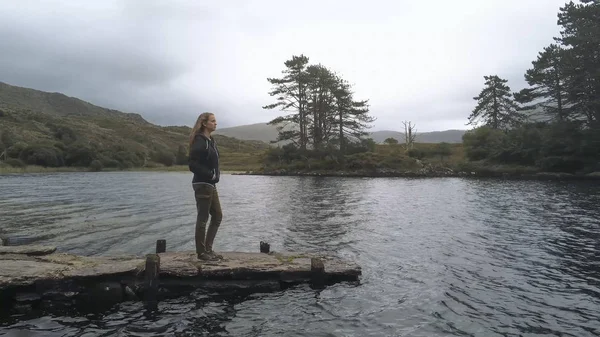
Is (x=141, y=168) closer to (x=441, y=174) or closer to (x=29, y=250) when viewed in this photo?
(x=441, y=174)

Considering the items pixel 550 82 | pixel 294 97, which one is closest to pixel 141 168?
pixel 294 97

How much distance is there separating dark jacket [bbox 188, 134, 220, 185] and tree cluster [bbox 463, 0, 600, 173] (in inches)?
2199

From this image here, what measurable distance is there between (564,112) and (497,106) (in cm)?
2180

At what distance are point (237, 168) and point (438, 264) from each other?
82.8 meters

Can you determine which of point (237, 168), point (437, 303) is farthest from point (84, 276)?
point (237, 168)

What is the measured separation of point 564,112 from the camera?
61.5 metres

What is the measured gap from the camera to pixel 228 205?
27656mm

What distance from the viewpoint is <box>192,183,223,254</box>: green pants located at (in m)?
9.76

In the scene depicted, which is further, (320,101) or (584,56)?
(320,101)

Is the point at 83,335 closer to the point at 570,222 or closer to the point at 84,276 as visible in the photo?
the point at 84,276

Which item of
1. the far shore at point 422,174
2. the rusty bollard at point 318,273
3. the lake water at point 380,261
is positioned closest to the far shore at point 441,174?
the far shore at point 422,174

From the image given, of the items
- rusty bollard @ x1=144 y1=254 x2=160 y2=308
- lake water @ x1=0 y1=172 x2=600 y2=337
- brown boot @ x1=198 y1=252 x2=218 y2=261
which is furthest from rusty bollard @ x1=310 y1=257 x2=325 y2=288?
rusty bollard @ x1=144 y1=254 x2=160 y2=308

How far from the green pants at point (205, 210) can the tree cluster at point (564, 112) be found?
183ft

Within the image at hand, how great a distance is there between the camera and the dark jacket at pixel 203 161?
954cm
